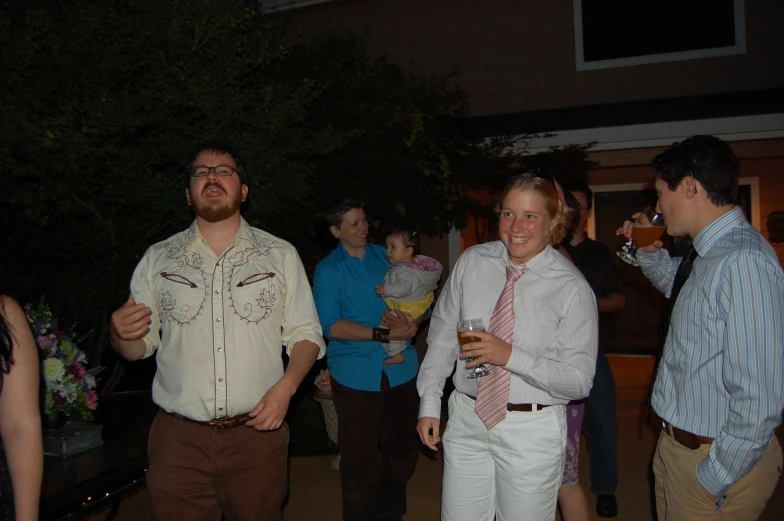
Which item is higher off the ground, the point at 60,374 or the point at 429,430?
the point at 60,374

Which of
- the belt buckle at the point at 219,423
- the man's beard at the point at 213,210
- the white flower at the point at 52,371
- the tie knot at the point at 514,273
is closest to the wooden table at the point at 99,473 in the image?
the white flower at the point at 52,371

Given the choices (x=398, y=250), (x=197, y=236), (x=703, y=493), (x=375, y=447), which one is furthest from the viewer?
(x=398, y=250)

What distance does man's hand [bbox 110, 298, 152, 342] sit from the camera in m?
2.81

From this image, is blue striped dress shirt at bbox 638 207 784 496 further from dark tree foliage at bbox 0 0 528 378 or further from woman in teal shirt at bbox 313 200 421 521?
dark tree foliage at bbox 0 0 528 378

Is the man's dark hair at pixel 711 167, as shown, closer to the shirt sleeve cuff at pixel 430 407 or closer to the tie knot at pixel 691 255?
the tie knot at pixel 691 255

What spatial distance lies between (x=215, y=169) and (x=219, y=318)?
71cm

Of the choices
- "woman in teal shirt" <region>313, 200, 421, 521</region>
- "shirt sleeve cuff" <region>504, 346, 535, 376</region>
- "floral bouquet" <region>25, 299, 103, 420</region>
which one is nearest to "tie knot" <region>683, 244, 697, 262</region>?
"shirt sleeve cuff" <region>504, 346, 535, 376</region>

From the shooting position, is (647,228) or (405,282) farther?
(405,282)

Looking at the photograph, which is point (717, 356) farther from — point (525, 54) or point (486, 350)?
point (525, 54)

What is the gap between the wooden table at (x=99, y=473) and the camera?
3.21 m

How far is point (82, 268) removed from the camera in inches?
258

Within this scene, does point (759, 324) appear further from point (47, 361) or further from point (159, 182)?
point (159, 182)

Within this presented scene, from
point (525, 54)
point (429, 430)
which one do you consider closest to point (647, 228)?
point (429, 430)

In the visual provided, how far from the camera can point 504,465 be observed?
2.82 metres
